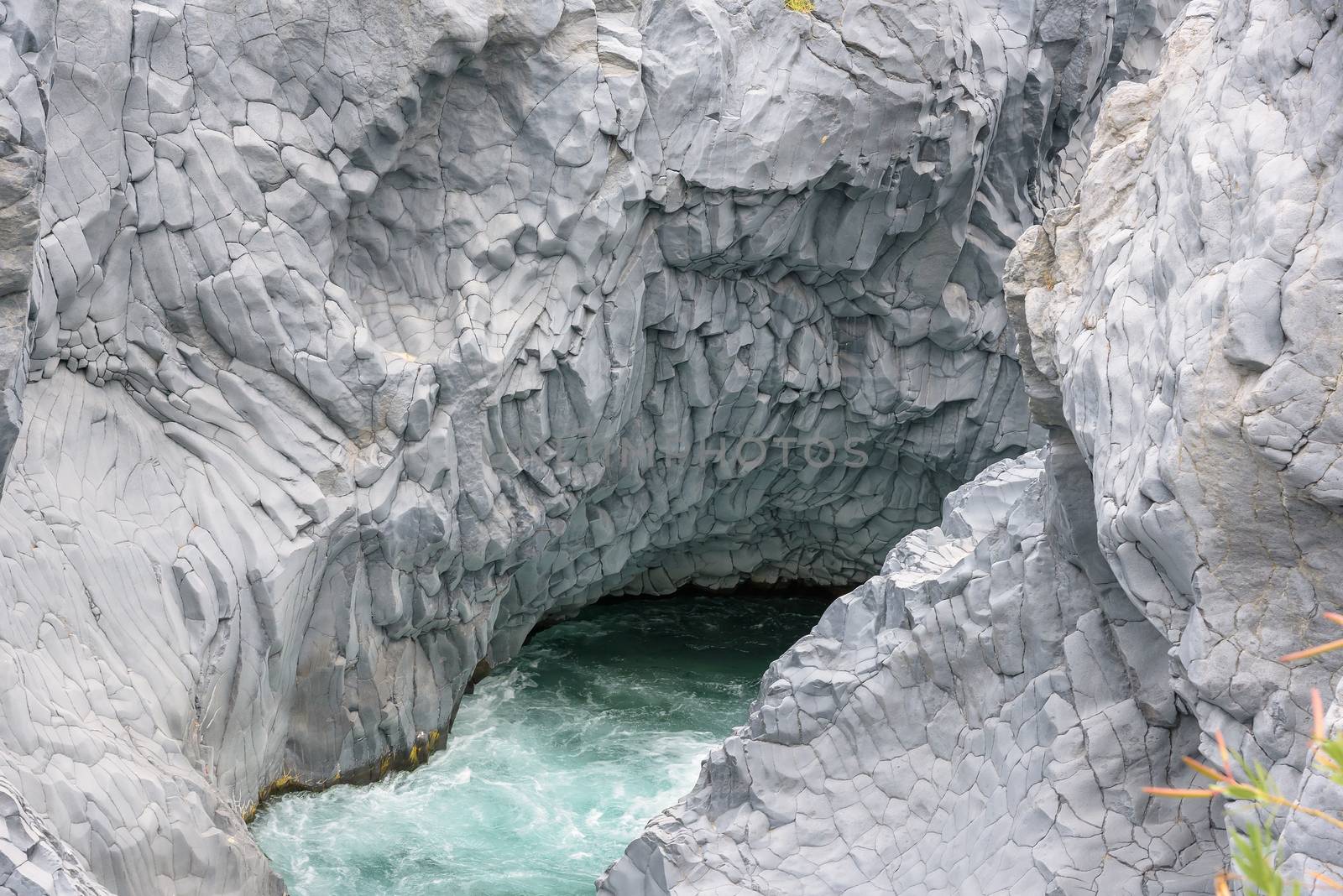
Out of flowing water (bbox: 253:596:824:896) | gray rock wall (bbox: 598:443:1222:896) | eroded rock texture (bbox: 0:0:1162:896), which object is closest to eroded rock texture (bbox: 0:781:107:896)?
eroded rock texture (bbox: 0:0:1162:896)

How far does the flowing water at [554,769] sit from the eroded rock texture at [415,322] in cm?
49

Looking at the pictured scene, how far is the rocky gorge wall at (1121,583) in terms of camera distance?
5004mm

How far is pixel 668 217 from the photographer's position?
1134cm

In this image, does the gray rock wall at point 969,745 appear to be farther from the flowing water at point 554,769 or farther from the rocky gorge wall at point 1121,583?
the flowing water at point 554,769

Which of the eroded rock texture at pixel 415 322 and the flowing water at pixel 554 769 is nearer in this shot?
the eroded rock texture at pixel 415 322

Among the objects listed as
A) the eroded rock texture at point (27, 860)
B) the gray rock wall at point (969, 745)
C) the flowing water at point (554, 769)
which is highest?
the gray rock wall at point (969, 745)

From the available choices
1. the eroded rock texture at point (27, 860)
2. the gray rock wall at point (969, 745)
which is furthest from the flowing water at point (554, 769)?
the eroded rock texture at point (27, 860)

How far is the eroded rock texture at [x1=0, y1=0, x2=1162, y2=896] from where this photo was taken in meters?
8.34

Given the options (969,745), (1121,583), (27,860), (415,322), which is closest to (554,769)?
(415,322)

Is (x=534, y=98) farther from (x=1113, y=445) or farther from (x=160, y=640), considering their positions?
(x=1113, y=445)

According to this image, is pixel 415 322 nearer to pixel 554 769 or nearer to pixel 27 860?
pixel 554 769

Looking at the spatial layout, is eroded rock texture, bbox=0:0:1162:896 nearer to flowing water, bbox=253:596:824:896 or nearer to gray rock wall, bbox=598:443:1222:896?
flowing water, bbox=253:596:824:896

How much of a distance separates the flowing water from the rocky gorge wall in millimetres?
1963

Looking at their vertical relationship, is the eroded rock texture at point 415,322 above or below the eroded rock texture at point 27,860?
above
